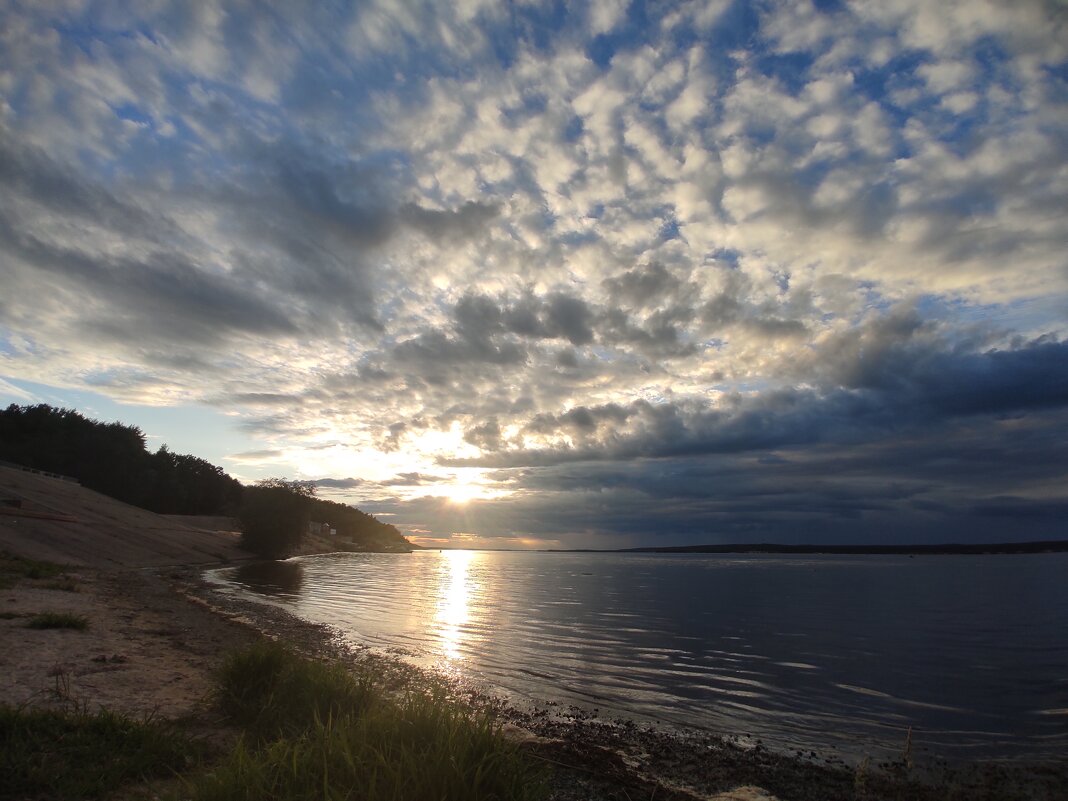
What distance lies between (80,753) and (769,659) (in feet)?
79.5

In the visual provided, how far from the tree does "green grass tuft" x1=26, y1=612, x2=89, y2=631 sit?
81227 mm

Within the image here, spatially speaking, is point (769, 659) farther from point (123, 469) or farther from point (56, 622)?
point (123, 469)

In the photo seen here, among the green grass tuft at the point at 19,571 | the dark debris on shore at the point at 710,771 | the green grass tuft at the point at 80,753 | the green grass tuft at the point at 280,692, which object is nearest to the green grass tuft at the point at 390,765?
the green grass tuft at the point at 80,753

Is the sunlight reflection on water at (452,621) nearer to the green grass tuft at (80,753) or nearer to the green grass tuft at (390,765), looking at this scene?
the green grass tuft at (80,753)

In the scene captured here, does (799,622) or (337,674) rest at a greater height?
(337,674)

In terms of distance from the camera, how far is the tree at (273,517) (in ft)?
304

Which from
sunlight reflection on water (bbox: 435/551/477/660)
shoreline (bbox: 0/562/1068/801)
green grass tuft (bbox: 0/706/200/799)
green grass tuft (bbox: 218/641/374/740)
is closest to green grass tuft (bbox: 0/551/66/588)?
shoreline (bbox: 0/562/1068/801)

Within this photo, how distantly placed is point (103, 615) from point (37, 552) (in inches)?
1041

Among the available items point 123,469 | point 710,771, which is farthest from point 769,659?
point 123,469

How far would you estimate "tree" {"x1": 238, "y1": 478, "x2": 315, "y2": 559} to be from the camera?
9269 centimetres

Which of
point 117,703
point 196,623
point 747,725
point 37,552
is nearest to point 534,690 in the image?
point 747,725

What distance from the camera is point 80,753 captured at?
24.9ft

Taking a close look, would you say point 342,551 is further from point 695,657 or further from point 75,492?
point 695,657

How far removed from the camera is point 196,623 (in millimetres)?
23859
